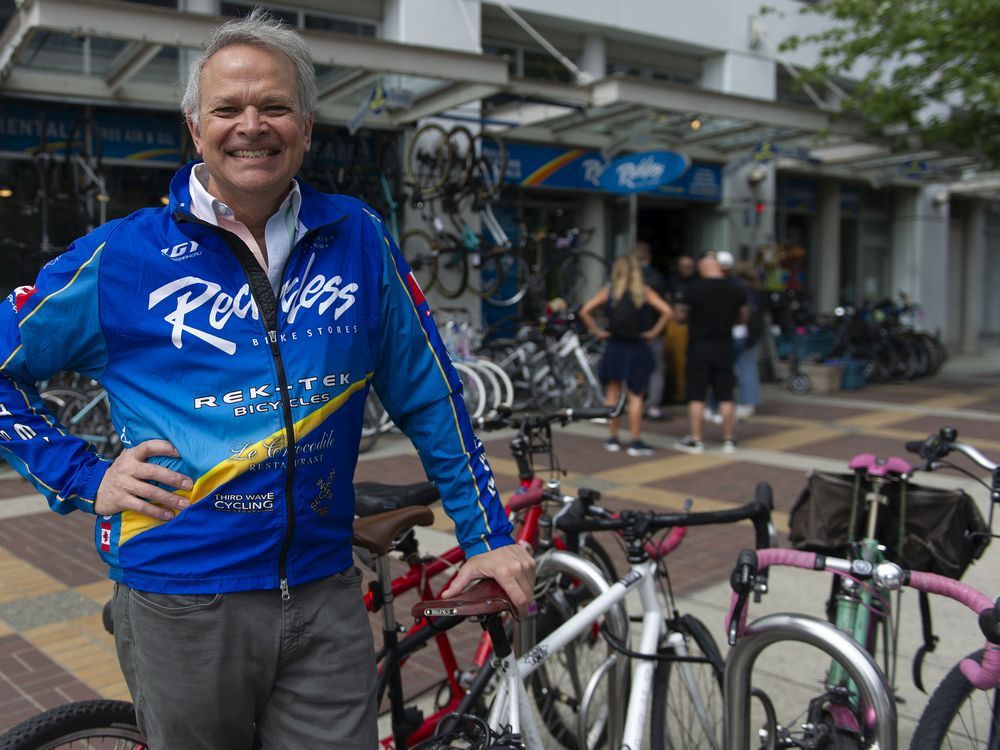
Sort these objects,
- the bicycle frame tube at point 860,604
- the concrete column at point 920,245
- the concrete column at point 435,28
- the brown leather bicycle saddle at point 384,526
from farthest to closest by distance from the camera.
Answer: the concrete column at point 920,245 → the concrete column at point 435,28 → the bicycle frame tube at point 860,604 → the brown leather bicycle saddle at point 384,526

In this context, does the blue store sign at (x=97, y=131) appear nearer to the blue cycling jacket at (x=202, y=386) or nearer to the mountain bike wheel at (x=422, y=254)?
the mountain bike wheel at (x=422, y=254)

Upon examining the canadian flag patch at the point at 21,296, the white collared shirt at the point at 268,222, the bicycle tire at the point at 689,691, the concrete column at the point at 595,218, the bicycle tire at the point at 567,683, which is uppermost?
the concrete column at the point at 595,218

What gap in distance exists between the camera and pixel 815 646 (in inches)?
92.8

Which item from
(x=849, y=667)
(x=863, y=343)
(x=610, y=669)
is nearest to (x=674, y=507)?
(x=610, y=669)

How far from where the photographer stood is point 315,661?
5.73 ft

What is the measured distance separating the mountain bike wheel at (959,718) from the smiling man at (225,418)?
1398mm

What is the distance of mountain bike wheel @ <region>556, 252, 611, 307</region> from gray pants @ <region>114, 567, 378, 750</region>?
1260 centimetres

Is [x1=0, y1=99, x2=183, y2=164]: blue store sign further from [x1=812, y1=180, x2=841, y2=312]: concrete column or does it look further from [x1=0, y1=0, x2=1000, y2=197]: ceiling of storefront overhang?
[x1=812, y1=180, x2=841, y2=312]: concrete column

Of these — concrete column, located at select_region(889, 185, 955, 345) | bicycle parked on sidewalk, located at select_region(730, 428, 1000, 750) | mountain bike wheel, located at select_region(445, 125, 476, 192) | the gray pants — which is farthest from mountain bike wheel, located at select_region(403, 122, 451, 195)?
concrete column, located at select_region(889, 185, 955, 345)

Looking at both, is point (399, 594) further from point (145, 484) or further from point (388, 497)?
point (145, 484)

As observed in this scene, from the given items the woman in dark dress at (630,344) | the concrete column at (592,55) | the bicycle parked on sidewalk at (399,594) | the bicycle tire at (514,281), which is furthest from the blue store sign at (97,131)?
the bicycle parked on sidewalk at (399,594)

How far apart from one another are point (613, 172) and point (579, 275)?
307 cm

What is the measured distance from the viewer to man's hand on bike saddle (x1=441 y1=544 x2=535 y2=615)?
186 centimetres

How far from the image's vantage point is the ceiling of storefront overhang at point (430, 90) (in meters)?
7.77
